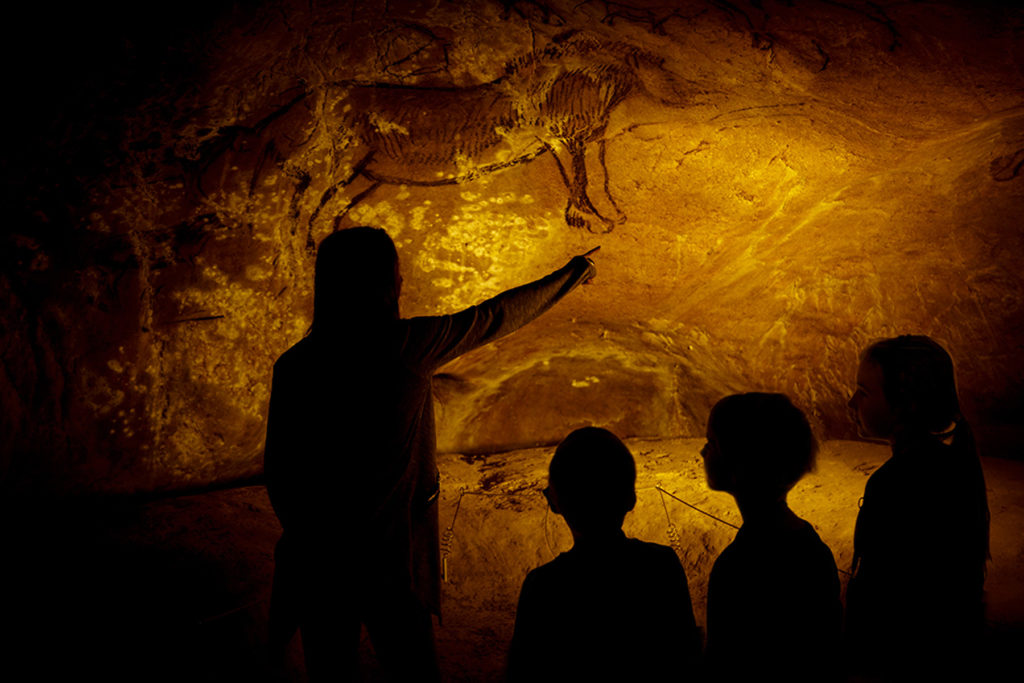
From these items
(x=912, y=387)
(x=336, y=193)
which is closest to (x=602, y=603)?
(x=912, y=387)

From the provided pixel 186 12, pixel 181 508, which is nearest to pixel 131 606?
pixel 181 508

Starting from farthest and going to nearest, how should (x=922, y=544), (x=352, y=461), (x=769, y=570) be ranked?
1. (x=352, y=461)
2. (x=922, y=544)
3. (x=769, y=570)

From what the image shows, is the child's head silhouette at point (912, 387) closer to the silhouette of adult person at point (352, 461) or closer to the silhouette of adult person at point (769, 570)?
the silhouette of adult person at point (769, 570)

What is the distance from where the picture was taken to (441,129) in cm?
316

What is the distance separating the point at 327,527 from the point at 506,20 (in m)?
2.19

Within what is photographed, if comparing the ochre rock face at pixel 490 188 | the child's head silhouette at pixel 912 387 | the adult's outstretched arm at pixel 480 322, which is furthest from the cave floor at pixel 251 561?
the adult's outstretched arm at pixel 480 322

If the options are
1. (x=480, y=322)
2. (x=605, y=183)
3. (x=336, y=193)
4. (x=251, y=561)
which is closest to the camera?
(x=480, y=322)

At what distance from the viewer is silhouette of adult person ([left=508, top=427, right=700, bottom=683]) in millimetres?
1347

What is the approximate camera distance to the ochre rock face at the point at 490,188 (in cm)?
263

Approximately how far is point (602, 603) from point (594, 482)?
0.86 ft

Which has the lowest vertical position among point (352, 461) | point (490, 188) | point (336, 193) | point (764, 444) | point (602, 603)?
point (602, 603)

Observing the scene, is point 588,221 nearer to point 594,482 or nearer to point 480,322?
point 480,322

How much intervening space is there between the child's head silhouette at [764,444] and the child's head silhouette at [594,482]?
30cm

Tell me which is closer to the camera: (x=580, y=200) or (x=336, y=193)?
(x=336, y=193)
